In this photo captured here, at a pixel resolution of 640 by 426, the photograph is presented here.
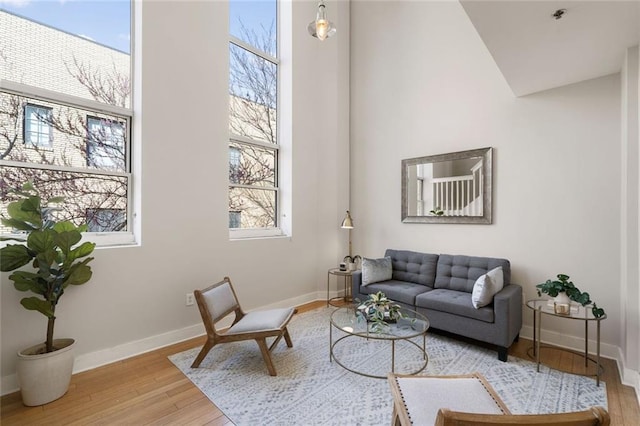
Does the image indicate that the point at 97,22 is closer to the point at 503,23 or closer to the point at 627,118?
the point at 503,23

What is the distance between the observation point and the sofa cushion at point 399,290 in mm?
3206

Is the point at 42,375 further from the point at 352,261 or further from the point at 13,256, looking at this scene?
the point at 352,261

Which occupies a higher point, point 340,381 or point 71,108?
point 71,108

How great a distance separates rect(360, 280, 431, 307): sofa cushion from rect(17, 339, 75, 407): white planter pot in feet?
9.17

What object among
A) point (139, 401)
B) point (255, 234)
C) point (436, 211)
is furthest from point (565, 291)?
Answer: point (139, 401)

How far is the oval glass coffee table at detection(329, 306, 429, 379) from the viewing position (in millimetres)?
2389

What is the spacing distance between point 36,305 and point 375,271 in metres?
3.09

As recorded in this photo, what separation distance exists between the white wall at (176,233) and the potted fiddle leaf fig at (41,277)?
0.83 feet

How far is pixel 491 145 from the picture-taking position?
3393 millimetres

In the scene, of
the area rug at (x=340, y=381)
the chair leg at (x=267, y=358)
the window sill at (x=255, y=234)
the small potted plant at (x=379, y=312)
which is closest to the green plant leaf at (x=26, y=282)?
the area rug at (x=340, y=381)

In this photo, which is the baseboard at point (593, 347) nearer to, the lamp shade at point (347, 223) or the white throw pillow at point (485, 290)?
the white throw pillow at point (485, 290)

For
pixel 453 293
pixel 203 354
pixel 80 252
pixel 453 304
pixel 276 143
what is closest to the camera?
pixel 80 252

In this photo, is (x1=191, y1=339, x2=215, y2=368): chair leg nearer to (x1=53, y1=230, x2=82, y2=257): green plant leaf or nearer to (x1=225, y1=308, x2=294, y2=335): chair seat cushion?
(x1=225, y1=308, x2=294, y2=335): chair seat cushion

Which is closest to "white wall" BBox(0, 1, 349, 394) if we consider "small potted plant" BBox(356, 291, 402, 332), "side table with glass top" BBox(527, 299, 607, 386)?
"small potted plant" BBox(356, 291, 402, 332)
